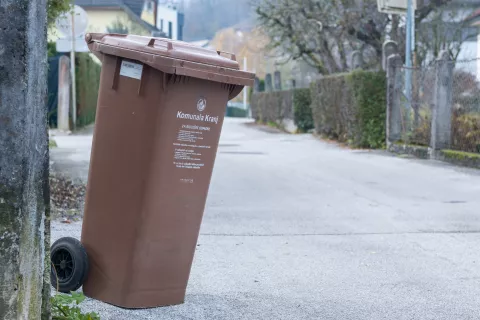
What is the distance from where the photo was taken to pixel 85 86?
26141 millimetres

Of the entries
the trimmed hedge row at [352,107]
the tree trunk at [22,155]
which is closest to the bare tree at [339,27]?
the trimmed hedge row at [352,107]

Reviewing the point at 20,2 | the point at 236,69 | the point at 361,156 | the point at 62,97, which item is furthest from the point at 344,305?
the point at 62,97

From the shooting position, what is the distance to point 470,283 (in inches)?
223

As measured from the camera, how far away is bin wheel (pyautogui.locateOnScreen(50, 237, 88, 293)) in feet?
15.0

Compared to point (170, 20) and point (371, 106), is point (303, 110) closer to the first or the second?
point (371, 106)

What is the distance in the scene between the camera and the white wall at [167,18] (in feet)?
257

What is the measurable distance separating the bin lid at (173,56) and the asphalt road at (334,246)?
1338mm

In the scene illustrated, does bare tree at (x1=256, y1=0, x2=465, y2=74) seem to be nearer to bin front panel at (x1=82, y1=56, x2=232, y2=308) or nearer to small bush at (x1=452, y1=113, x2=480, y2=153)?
small bush at (x1=452, y1=113, x2=480, y2=153)

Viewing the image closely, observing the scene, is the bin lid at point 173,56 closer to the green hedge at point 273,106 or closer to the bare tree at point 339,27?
the bare tree at point 339,27

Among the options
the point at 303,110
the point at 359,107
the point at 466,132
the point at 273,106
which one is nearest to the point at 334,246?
the point at 466,132

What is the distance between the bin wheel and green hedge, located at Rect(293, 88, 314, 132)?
22.8 m

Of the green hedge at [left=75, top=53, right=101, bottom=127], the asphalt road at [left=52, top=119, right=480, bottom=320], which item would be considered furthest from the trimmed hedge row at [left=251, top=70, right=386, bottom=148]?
the green hedge at [left=75, top=53, right=101, bottom=127]

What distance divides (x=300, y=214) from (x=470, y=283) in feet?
11.0

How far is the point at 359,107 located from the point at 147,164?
562 inches
